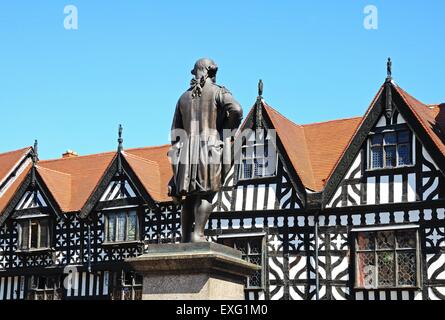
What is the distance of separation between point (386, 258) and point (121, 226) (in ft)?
30.0

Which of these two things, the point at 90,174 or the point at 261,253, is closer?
the point at 261,253

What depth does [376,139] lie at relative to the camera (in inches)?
832

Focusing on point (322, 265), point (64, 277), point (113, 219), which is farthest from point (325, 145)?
point (64, 277)

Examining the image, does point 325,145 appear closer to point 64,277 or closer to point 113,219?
point 113,219

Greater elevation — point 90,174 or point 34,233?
point 90,174

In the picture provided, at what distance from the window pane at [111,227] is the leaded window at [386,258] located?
28.5 ft

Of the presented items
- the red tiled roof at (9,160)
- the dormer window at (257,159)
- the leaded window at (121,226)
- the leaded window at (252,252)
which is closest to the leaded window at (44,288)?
the leaded window at (121,226)

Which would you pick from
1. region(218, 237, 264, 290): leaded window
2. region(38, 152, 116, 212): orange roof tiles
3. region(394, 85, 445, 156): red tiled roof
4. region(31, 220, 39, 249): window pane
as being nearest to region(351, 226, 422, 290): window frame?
region(394, 85, 445, 156): red tiled roof

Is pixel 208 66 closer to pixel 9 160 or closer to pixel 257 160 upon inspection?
pixel 257 160

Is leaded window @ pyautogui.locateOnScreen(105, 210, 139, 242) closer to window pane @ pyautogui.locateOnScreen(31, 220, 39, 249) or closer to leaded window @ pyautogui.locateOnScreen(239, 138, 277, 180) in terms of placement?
window pane @ pyautogui.locateOnScreen(31, 220, 39, 249)

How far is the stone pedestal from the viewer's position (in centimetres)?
831

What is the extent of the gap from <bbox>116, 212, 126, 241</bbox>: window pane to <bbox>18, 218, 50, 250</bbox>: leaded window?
118 inches

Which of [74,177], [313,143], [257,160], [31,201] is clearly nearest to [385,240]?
[257,160]

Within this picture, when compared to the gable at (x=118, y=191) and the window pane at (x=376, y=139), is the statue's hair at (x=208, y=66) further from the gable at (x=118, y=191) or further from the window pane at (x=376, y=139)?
the gable at (x=118, y=191)
